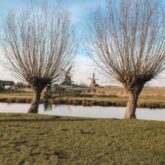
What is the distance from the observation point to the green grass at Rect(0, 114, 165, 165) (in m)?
12.4

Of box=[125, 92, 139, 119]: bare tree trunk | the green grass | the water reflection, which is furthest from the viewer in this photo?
the water reflection

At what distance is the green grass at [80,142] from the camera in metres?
12.4

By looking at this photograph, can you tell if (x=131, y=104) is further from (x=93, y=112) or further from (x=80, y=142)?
(x=93, y=112)

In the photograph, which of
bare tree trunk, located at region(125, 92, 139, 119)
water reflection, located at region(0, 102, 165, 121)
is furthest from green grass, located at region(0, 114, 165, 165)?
water reflection, located at region(0, 102, 165, 121)

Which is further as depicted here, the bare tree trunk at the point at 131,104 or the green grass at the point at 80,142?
the bare tree trunk at the point at 131,104

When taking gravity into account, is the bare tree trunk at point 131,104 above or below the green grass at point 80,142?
above

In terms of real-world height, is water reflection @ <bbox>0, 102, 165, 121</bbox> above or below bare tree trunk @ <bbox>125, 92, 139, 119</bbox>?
below

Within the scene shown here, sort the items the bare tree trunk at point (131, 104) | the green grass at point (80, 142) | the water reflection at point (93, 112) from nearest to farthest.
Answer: the green grass at point (80, 142) < the bare tree trunk at point (131, 104) < the water reflection at point (93, 112)

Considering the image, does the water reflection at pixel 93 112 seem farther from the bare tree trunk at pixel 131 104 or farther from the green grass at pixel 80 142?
the green grass at pixel 80 142

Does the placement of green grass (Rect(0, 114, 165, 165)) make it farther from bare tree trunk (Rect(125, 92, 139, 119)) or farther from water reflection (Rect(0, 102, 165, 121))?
water reflection (Rect(0, 102, 165, 121))

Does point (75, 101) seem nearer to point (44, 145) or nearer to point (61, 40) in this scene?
point (61, 40)

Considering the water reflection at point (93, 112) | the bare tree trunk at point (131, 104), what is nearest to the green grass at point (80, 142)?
the bare tree trunk at point (131, 104)

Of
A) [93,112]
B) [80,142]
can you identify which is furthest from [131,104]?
[93,112]

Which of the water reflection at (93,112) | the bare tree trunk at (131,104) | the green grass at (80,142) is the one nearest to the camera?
the green grass at (80,142)
